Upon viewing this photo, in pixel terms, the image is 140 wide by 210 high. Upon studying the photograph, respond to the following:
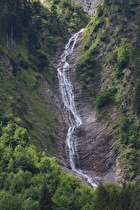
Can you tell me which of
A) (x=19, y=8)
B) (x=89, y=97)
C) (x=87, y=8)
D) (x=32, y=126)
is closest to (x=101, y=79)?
(x=89, y=97)

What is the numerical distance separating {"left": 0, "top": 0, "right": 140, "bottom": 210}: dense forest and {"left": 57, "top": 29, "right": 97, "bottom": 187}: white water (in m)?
3.20

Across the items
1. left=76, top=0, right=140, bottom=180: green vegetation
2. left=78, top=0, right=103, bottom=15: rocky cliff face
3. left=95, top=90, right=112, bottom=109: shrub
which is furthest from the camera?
left=78, top=0, right=103, bottom=15: rocky cliff face

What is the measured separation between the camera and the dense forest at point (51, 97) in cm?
4878

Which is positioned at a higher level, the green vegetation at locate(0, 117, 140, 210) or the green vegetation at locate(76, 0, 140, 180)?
the green vegetation at locate(76, 0, 140, 180)

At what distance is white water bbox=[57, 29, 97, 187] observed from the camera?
69062mm

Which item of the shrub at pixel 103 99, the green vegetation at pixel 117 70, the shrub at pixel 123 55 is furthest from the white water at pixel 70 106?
the shrub at pixel 123 55

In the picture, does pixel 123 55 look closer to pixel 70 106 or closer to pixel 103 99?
pixel 103 99

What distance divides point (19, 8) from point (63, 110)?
45.5m

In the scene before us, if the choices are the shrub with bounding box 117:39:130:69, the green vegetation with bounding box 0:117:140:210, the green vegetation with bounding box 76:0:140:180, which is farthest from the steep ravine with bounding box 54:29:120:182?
the shrub with bounding box 117:39:130:69

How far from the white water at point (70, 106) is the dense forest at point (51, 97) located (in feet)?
10.5

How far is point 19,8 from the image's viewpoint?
109 m

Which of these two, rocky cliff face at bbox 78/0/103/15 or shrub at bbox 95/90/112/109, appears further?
rocky cliff face at bbox 78/0/103/15

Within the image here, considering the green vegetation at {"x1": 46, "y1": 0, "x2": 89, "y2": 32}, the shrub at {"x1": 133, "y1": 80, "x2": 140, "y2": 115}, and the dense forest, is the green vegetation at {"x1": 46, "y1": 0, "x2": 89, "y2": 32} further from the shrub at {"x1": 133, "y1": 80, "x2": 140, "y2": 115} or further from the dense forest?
the shrub at {"x1": 133, "y1": 80, "x2": 140, "y2": 115}

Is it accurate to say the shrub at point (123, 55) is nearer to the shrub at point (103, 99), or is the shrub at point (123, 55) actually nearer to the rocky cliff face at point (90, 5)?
the shrub at point (103, 99)
